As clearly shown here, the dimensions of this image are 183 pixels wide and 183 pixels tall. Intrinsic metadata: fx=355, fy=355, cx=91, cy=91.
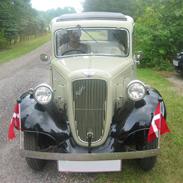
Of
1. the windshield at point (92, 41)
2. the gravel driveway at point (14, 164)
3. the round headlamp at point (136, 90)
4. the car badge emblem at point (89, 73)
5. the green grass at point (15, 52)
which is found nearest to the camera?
the car badge emblem at point (89, 73)

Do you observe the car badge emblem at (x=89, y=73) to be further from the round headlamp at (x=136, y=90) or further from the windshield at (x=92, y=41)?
the windshield at (x=92, y=41)

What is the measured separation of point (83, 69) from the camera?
189 inches

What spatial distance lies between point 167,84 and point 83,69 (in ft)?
24.0

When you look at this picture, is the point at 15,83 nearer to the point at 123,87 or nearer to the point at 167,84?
the point at 167,84

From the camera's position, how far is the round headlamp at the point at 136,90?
4.81 m

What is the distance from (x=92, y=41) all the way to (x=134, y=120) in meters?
1.80

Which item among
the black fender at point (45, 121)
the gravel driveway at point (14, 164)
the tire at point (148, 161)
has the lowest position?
the gravel driveway at point (14, 164)

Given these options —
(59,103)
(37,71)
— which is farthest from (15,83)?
(59,103)

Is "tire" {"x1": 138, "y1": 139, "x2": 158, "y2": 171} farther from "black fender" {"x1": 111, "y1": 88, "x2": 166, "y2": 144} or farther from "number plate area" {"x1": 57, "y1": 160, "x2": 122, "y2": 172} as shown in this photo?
"number plate area" {"x1": 57, "y1": 160, "x2": 122, "y2": 172}

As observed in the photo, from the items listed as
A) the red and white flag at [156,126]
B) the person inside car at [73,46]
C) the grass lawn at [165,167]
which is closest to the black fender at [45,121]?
the grass lawn at [165,167]

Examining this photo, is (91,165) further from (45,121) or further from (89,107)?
(45,121)

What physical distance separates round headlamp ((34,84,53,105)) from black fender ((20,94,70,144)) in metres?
0.16

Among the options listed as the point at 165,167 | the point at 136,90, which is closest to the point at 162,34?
the point at 165,167

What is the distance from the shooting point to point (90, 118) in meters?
4.64
